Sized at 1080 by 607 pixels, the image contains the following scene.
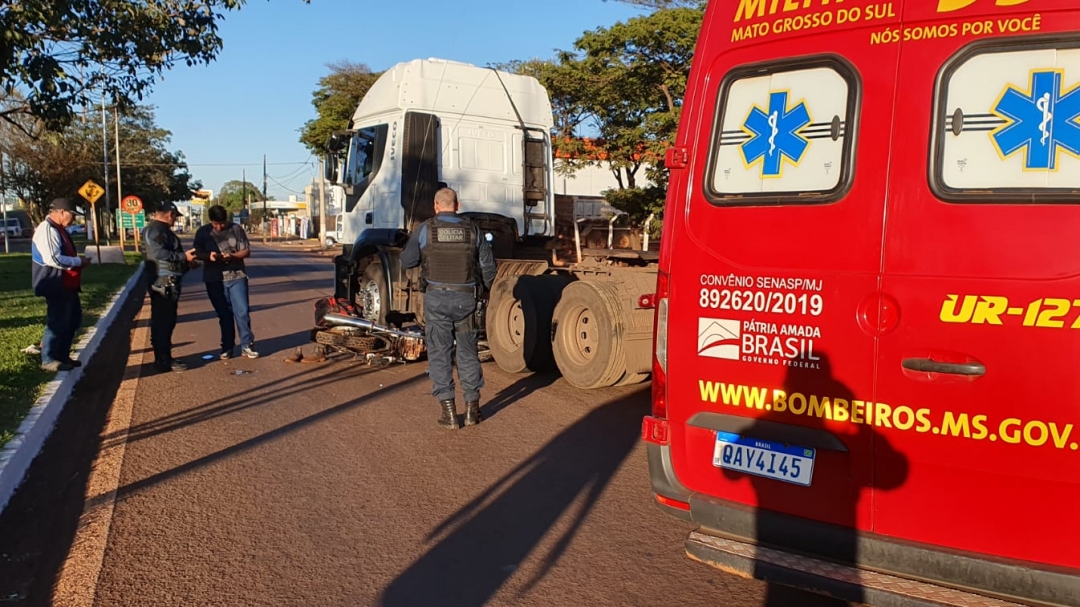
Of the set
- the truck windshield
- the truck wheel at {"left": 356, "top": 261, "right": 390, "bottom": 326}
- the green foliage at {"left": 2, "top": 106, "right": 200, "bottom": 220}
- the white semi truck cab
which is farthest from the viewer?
the green foliage at {"left": 2, "top": 106, "right": 200, "bottom": 220}

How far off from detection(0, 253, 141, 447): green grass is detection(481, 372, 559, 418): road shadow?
3542 millimetres

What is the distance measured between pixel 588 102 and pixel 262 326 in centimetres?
1571

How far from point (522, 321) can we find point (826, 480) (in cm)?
580

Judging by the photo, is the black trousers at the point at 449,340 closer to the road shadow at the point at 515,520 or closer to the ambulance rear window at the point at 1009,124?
the road shadow at the point at 515,520

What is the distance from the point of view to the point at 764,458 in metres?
3.31

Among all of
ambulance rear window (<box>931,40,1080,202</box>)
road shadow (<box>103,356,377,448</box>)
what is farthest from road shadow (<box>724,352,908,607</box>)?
road shadow (<box>103,356,377,448</box>)

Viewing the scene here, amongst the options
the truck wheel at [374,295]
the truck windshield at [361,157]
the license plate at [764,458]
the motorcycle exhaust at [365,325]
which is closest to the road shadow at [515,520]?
the license plate at [764,458]

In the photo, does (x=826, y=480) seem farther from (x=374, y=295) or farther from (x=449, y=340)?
(x=374, y=295)

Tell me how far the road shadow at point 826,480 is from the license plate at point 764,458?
2cm

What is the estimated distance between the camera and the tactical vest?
643 centimetres

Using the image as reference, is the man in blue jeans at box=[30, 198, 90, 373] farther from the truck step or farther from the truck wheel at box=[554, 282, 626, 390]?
the truck step

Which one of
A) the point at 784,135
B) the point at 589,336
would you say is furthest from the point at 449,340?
the point at 784,135

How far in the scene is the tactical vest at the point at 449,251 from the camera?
6426 mm

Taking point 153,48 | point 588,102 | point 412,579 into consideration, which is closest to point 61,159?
point 588,102
